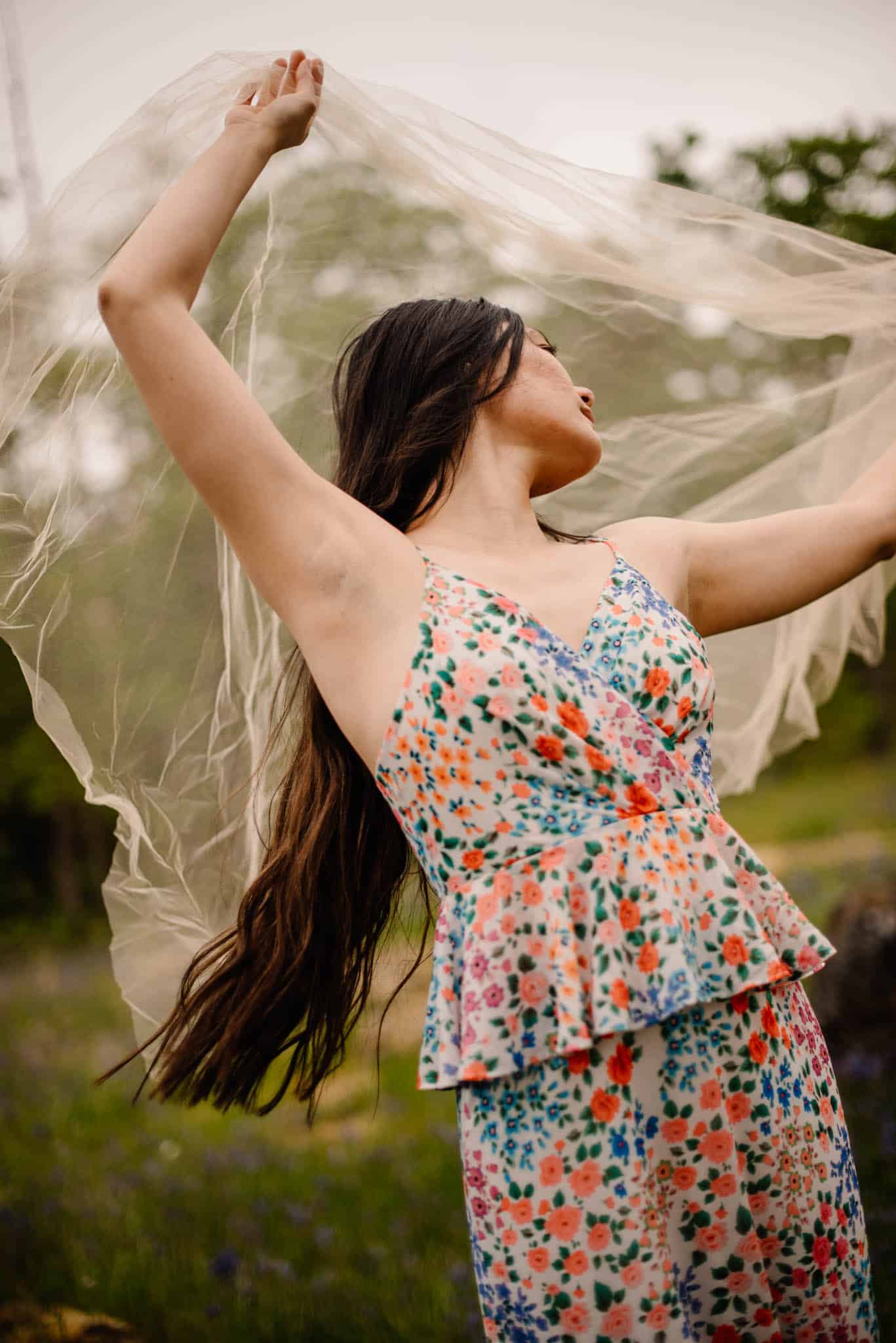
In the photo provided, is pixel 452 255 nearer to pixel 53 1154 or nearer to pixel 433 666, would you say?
pixel 433 666

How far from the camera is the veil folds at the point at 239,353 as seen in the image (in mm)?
2133

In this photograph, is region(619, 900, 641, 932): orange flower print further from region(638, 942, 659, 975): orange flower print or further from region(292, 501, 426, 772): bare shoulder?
region(292, 501, 426, 772): bare shoulder

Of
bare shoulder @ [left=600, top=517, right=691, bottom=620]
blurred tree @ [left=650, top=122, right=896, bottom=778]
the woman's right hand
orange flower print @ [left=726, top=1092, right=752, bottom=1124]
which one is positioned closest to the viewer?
orange flower print @ [left=726, top=1092, right=752, bottom=1124]

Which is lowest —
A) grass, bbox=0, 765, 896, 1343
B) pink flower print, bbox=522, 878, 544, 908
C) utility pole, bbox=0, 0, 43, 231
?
grass, bbox=0, 765, 896, 1343

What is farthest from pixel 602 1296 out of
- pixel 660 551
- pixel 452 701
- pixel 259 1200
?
pixel 259 1200

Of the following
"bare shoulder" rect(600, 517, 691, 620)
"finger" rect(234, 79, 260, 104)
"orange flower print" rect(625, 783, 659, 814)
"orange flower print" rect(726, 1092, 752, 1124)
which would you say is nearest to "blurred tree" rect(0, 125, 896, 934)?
"finger" rect(234, 79, 260, 104)

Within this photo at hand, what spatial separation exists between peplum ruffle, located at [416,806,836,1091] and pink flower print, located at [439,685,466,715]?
235mm

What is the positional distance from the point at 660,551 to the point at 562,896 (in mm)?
752

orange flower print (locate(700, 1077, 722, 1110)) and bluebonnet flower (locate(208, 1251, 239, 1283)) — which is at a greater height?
orange flower print (locate(700, 1077, 722, 1110))

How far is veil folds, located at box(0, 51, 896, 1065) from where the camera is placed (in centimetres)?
213

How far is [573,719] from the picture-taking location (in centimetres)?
161

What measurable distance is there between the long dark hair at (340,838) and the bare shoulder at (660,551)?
0.44 ft

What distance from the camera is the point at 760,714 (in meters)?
2.95

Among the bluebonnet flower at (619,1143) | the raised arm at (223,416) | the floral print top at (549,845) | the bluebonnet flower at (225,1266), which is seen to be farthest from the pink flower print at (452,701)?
the bluebonnet flower at (225,1266)
